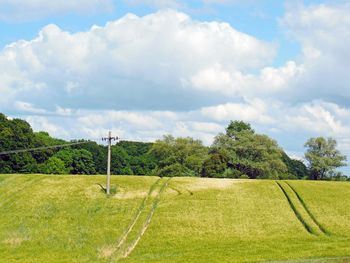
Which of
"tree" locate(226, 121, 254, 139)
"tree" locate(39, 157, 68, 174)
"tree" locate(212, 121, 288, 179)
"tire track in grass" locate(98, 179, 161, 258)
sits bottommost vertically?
"tire track in grass" locate(98, 179, 161, 258)

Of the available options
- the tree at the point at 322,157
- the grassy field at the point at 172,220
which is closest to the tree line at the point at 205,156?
the tree at the point at 322,157

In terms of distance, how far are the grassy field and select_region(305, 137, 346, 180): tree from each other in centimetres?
4802

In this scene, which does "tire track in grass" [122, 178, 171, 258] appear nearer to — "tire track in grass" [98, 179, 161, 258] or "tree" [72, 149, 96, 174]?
"tire track in grass" [98, 179, 161, 258]

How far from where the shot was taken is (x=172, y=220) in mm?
54906

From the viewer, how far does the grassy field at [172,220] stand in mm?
46562

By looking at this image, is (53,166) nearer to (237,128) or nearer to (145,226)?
(237,128)

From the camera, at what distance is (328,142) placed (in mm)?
119688

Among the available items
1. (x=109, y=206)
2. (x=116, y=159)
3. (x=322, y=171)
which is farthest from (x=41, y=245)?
(x=116, y=159)

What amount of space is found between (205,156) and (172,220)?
6728 centimetres

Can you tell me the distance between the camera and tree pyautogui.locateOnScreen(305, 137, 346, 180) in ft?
383

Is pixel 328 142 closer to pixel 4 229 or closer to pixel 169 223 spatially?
pixel 169 223

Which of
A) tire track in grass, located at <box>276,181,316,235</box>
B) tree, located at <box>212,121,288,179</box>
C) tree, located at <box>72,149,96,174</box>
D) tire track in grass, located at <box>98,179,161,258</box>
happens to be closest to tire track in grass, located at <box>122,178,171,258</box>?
tire track in grass, located at <box>98,179,161,258</box>

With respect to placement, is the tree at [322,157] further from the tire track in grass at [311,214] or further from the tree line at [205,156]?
the tire track in grass at [311,214]

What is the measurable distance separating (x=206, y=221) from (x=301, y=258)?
46.7 ft
